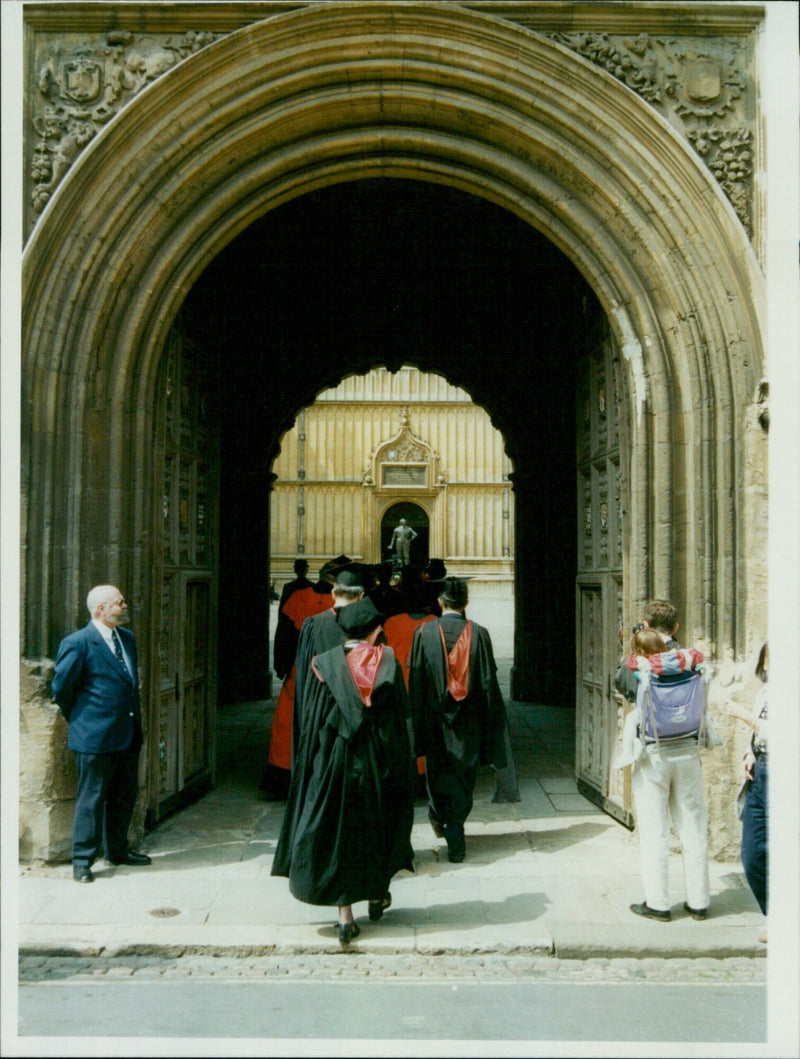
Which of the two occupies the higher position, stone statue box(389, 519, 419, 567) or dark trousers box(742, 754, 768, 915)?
stone statue box(389, 519, 419, 567)

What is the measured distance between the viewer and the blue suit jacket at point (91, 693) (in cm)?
511

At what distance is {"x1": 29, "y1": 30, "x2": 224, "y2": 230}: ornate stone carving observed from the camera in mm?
5461

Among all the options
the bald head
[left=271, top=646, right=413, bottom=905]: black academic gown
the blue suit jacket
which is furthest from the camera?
the bald head

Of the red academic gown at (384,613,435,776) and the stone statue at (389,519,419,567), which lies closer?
the red academic gown at (384,613,435,776)

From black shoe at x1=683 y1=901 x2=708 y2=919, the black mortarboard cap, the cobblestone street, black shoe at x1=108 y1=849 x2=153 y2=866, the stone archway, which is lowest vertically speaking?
the cobblestone street

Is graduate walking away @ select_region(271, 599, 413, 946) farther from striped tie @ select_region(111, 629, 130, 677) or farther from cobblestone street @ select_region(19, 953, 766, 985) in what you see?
striped tie @ select_region(111, 629, 130, 677)

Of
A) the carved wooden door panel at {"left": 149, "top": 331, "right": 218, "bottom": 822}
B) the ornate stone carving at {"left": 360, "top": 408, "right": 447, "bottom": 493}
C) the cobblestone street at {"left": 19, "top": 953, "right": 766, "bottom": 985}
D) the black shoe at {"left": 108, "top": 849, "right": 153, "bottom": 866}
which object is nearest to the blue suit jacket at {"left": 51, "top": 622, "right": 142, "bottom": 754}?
the black shoe at {"left": 108, "top": 849, "right": 153, "bottom": 866}

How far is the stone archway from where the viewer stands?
5473 mm

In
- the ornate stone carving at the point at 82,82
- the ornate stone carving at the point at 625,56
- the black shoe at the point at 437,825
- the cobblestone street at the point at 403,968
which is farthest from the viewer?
the black shoe at the point at 437,825

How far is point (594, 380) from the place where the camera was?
690cm

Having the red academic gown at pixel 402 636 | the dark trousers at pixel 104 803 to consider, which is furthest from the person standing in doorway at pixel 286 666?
the dark trousers at pixel 104 803

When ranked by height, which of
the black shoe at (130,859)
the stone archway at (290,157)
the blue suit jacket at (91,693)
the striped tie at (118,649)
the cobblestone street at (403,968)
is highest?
the stone archway at (290,157)

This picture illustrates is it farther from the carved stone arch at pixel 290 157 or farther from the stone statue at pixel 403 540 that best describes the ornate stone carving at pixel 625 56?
the stone statue at pixel 403 540

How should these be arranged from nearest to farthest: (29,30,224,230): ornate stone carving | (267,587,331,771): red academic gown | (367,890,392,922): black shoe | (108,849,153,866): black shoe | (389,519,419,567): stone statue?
(367,890,392,922): black shoe, (108,849,153,866): black shoe, (29,30,224,230): ornate stone carving, (267,587,331,771): red academic gown, (389,519,419,567): stone statue
